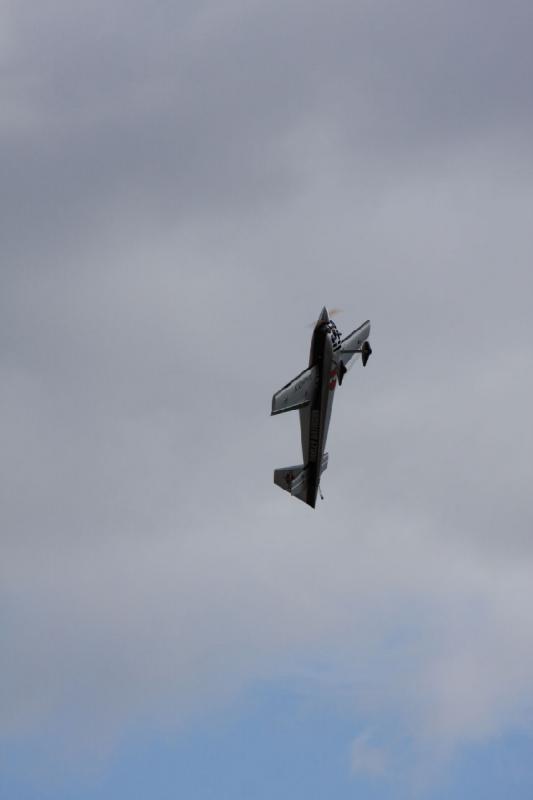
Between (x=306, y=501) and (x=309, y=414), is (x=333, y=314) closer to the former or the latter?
(x=309, y=414)

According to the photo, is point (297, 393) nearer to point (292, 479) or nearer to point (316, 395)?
point (316, 395)

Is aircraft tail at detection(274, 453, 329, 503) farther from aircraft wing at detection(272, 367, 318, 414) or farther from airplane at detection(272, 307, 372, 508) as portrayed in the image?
aircraft wing at detection(272, 367, 318, 414)

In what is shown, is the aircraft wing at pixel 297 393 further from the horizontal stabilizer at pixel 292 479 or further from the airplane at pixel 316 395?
the horizontal stabilizer at pixel 292 479

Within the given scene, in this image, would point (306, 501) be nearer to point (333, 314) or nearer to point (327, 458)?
point (327, 458)

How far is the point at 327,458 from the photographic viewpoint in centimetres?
16338

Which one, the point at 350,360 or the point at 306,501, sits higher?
the point at 350,360

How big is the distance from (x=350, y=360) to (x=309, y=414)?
993cm

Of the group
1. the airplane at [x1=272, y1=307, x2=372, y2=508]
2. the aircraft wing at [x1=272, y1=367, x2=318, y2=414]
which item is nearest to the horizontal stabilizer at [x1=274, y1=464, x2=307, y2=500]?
the airplane at [x1=272, y1=307, x2=372, y2=508]

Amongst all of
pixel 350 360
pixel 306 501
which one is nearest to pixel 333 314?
pixel 350 360

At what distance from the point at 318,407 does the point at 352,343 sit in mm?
10990

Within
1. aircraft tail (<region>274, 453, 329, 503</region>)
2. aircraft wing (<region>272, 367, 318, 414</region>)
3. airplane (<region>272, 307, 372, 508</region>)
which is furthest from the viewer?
aircraft tail (<region>274, 453, 329, 503</region>)

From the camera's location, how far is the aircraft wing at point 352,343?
159125mm

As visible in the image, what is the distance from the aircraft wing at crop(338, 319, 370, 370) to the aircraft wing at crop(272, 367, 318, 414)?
19.9 feet

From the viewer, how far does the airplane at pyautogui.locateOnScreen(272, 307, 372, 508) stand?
151 meters
